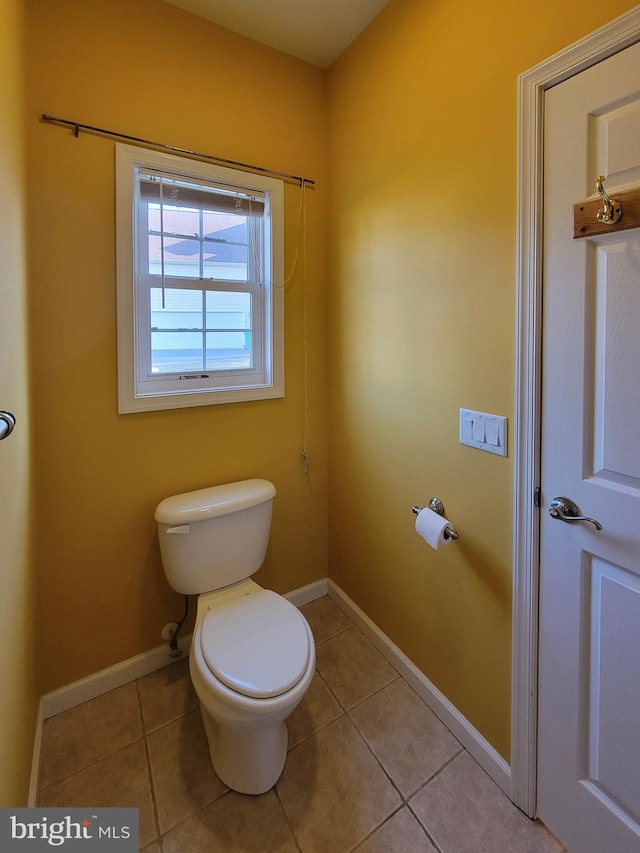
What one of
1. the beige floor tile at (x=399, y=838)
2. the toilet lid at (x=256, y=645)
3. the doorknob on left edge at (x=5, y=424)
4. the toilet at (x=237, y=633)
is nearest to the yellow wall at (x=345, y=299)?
the toilet at (x=237, y=633)

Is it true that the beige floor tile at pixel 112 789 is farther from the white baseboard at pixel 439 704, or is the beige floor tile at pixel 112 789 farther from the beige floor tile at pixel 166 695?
the white baseboard at pixel 439 704

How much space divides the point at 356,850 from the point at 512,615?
2.58ft

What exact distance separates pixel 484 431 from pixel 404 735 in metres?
1.14

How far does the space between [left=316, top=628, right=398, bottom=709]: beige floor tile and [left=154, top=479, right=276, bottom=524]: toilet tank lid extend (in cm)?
79

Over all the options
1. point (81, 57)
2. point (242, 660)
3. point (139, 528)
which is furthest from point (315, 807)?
point (81, 57)

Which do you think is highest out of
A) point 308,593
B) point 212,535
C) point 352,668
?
point 212,535

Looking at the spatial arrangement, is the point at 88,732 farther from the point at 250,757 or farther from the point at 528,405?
the point at 528,405

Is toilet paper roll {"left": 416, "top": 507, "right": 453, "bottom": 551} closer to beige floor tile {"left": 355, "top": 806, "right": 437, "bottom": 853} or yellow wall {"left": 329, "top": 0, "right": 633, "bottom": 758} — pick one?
yellow wall {"left": 329, "top": 0, "right": 633, "bottom": 758}

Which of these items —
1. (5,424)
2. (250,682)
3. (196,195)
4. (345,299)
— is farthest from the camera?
(345,299)

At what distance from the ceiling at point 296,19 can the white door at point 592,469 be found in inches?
42.8

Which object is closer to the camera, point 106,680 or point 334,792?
point 334,792

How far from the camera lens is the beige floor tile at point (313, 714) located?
149 cm

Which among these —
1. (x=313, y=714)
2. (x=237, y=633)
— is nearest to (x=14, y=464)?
(x=237, y=633)

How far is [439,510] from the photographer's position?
1.47 m
